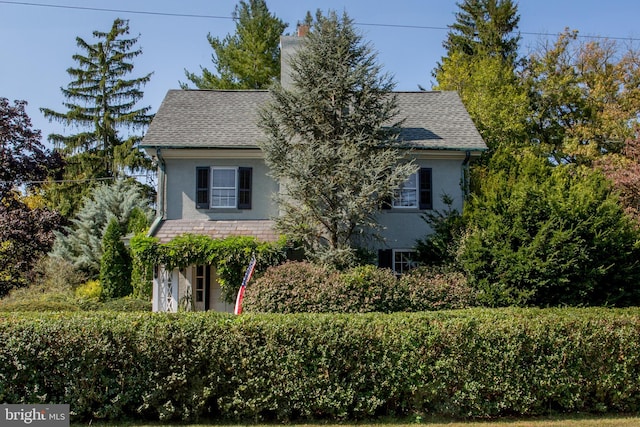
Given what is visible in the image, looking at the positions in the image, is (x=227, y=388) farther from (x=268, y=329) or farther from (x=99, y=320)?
(x=99, y=320)

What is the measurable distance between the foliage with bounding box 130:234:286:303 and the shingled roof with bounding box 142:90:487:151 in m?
3.30

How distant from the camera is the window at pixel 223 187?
17.0 m

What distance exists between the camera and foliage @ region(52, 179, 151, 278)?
23.7 m

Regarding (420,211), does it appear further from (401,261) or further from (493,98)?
(493,98)

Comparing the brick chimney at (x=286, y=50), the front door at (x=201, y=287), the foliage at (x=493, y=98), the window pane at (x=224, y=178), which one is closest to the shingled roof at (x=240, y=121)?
the window pane at (x=224, y=178)

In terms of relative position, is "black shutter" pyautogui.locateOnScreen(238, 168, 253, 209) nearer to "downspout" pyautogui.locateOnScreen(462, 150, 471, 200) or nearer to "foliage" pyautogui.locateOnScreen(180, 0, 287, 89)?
"downspout" pyautogui.locateOnScreen(462, 150, 471, 200)

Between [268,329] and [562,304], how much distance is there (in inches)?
310

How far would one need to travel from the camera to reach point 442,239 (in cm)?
1497

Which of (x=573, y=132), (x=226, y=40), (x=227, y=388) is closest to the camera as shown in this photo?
(x=227, y=388)

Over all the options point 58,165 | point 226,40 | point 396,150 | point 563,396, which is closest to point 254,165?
point 396,150

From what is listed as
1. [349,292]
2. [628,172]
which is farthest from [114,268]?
[628,172]

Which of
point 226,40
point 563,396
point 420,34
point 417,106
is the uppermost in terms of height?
point 226,40

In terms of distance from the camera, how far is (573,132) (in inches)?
1032

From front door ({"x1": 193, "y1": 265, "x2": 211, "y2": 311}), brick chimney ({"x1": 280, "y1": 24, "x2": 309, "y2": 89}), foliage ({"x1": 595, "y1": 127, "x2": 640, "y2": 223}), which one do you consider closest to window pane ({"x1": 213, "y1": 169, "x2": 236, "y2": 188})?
front door ({"x1": 193, "y1": 265, "x2": 211, "y2": 311})
